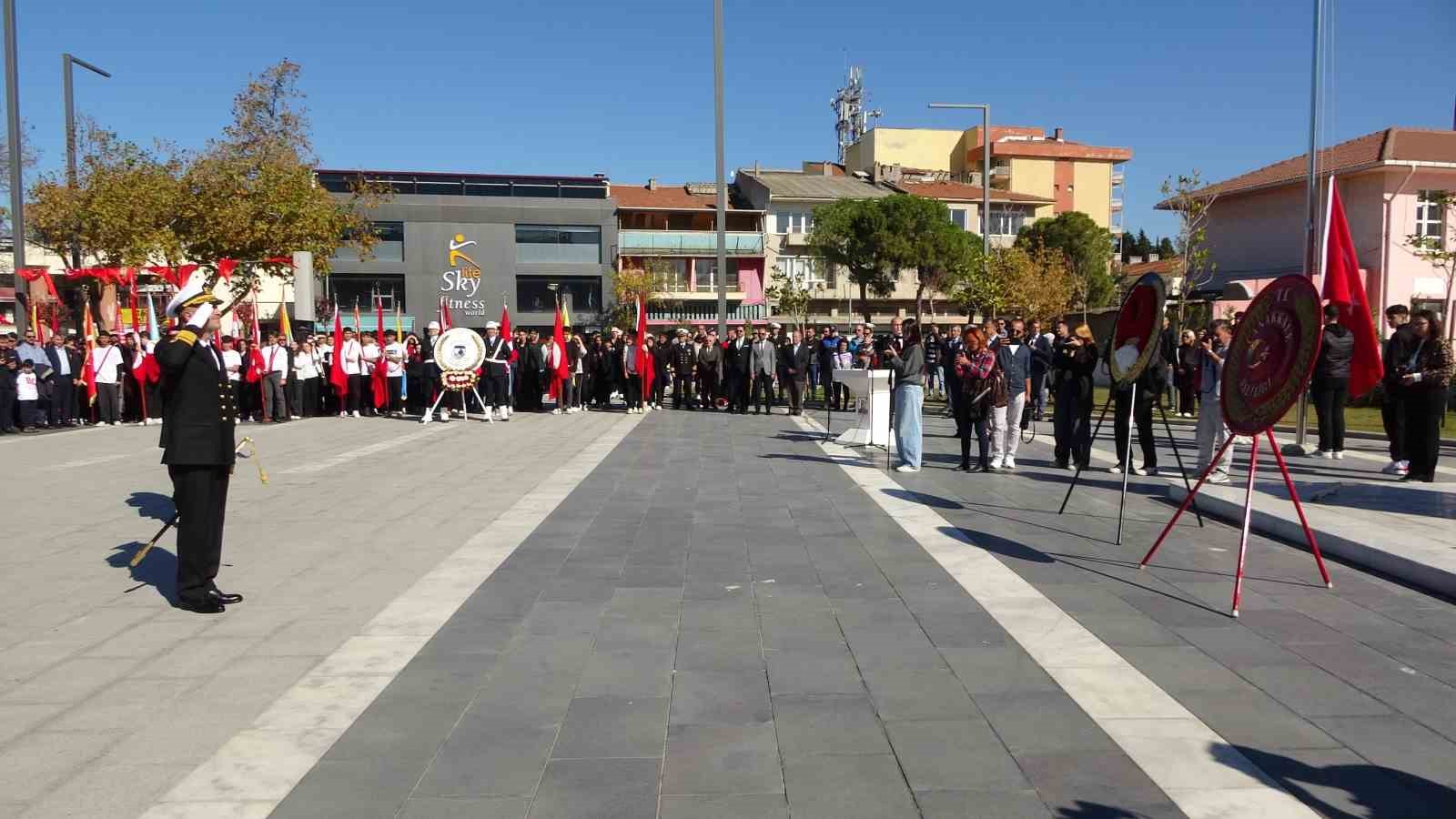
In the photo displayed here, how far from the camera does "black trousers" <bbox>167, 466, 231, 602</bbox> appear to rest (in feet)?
20.2

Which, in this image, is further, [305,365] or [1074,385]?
[305,365]

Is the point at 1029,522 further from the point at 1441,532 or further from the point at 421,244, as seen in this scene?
the point at 421,244

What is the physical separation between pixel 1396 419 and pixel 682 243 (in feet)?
179

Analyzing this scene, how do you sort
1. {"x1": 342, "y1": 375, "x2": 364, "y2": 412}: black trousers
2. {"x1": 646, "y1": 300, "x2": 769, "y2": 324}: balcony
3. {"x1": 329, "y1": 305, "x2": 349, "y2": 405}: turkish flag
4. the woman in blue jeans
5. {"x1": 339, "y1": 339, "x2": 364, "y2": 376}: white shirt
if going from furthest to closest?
{"x1": 646, "y1": 300, "x2": 769, "y2": 324}: balcony, {"x1": 342, "y1": 375, "x2": 364, "y2": 412}: black trousers, {"x1": 339, "y1": 339, "x2": 364, "y2": 376}: white shirt, {"x1": 329, "y1": 305, "x2": 349, "y2": 405}: turkish flag, the woman in blue jeans

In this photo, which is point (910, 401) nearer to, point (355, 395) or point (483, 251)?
point (355, 395)

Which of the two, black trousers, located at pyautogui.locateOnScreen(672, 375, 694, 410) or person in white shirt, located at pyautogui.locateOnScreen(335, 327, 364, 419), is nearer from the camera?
person in white shirt, located at pyautogui.locateOnScreen(335, 327, 364, 419)

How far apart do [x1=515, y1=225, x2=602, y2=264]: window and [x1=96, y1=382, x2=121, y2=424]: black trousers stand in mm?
41086

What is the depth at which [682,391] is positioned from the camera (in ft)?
84.6

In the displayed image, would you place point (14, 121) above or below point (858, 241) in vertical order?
below

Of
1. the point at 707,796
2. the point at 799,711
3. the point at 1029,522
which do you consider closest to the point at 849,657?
the point at 799,711

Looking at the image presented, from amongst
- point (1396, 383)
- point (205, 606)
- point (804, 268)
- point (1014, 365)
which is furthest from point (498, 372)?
point (804, 268)

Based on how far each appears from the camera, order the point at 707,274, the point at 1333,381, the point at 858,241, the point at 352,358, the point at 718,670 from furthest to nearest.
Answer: the point at 707,274
the point at 858,241
the point at 352,358
the point at 1333,381
the point at 718,670


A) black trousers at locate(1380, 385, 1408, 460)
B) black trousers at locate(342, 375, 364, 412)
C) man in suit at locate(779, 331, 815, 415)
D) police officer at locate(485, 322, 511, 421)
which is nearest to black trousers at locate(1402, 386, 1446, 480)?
black trousers at locate(1380, 385, 1408, 460)

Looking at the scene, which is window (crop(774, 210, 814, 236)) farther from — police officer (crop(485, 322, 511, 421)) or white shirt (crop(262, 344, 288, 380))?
white shirt (crop(262, 344, 288, 380))
